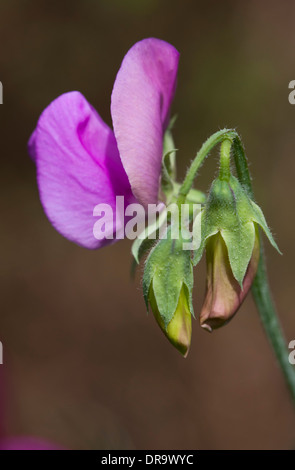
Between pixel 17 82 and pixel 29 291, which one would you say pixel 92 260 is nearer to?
pixel 29 291

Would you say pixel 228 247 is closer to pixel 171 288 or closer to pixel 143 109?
pixel 171 288

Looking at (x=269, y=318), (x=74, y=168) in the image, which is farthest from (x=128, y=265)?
(x=74, y=168)

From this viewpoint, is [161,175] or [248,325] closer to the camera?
[161,175]

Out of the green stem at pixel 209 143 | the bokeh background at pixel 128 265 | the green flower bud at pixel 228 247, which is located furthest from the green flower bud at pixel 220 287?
the bokeh background at pixel 128 265

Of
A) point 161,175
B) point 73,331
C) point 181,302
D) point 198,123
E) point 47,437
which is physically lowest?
point 47,437

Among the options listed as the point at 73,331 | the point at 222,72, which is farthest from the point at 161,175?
the point at 222,72

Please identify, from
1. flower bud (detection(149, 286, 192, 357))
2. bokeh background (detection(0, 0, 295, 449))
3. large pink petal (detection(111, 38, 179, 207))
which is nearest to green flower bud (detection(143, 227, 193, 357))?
flower bud (detection(149, 286, 192, 357))
